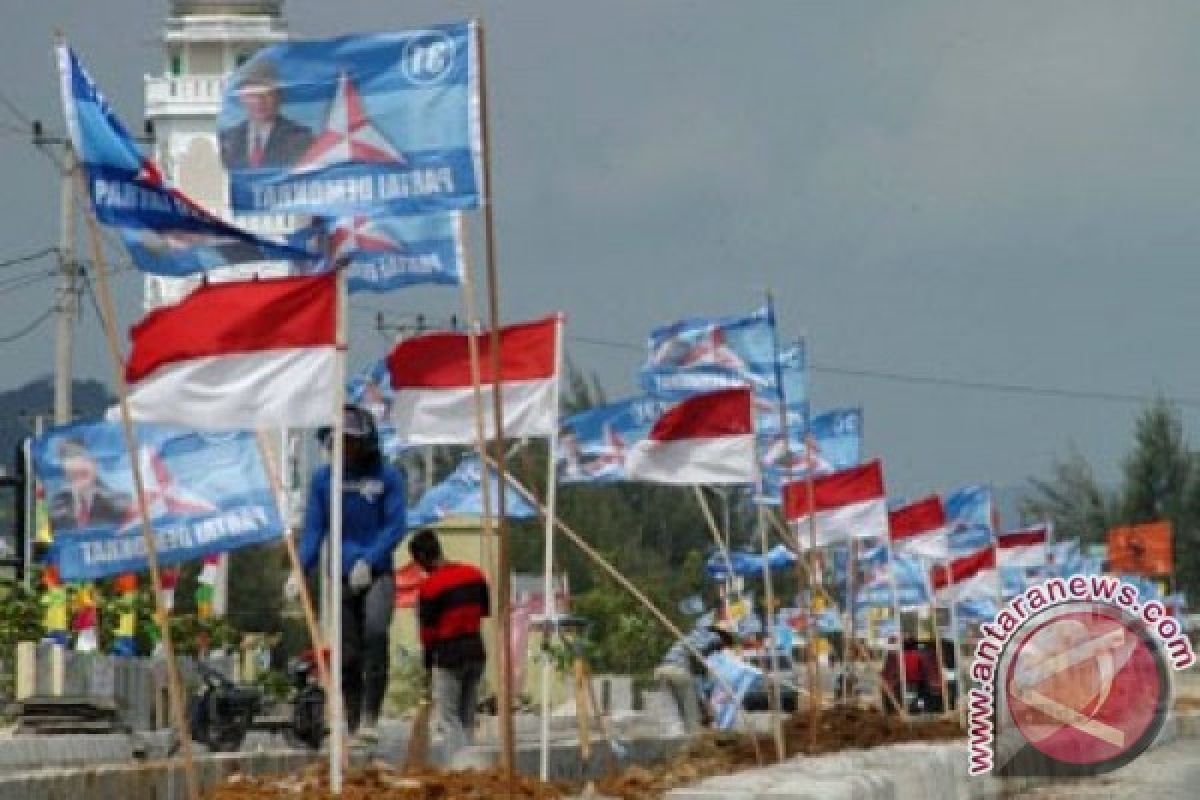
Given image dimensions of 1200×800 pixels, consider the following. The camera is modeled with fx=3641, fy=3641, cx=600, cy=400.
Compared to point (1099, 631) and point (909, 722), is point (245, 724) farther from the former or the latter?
point (1099, 631)

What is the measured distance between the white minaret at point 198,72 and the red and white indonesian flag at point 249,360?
3786 inches

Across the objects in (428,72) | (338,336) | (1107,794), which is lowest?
(1107,794)

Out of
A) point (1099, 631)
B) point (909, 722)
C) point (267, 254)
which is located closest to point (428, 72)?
point (267, 254)

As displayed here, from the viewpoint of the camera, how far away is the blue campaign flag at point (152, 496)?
69.7 feet

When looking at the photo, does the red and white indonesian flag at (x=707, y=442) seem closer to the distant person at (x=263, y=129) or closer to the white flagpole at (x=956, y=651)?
A: the white flagpole at (x=956, y=651)

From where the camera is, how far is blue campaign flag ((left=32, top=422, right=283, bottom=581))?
21.2 meters

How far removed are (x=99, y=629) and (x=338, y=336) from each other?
69.6 feet

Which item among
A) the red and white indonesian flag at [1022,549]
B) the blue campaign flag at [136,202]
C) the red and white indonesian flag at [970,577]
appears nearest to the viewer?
the blue campaign flag at [136,202]

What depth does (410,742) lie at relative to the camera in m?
16.5

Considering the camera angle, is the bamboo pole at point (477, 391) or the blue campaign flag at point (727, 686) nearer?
the bamboo pole at point (477, 391)

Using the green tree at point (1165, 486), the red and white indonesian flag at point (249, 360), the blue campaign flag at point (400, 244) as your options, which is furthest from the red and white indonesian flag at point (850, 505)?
the green tree at point (1165, 486)

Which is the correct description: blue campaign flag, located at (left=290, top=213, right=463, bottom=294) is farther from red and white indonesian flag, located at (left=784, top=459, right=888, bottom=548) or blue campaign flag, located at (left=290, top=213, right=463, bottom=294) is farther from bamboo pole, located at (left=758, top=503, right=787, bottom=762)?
red and white indonesian flag, located at (left=784, top=459, right=888, bottom=548)

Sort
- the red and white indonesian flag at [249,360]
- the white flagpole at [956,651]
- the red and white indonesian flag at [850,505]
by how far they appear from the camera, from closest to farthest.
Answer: the red and white indonesian flag at [249,360] < the white flagpole at [956,651] < the red and white indonesian flag at [850,505]

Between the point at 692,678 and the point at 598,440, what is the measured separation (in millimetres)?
8172
